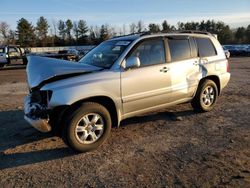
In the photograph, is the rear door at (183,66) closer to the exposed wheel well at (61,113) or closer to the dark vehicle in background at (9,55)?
the exposed wheel well at (61,113)

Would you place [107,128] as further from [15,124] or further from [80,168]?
[15,124]

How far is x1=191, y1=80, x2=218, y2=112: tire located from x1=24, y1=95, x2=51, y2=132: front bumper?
11.8 feet

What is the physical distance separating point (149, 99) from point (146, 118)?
1.14 meters

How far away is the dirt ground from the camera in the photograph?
3902 millimetres

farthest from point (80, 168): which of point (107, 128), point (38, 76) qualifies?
point (38, 76)

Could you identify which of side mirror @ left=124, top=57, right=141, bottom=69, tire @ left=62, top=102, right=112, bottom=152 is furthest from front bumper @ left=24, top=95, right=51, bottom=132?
side mirror @ left=124, top=57, right=141, bottom=69

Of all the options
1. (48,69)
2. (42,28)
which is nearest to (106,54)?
(48,69)

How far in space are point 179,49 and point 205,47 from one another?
0.98 m

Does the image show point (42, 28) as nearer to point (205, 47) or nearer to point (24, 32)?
point (24, 32)

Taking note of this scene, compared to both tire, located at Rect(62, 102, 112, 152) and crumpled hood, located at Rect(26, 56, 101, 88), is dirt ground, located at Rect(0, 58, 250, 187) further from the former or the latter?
crumpled hood, located at Rect(26, 56, 101, 88)

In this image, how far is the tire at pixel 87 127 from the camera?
4660 millimetres

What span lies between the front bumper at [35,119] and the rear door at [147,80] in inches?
55.8

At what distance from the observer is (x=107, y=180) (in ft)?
12.9

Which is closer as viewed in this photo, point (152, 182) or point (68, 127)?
point (152, 182)
